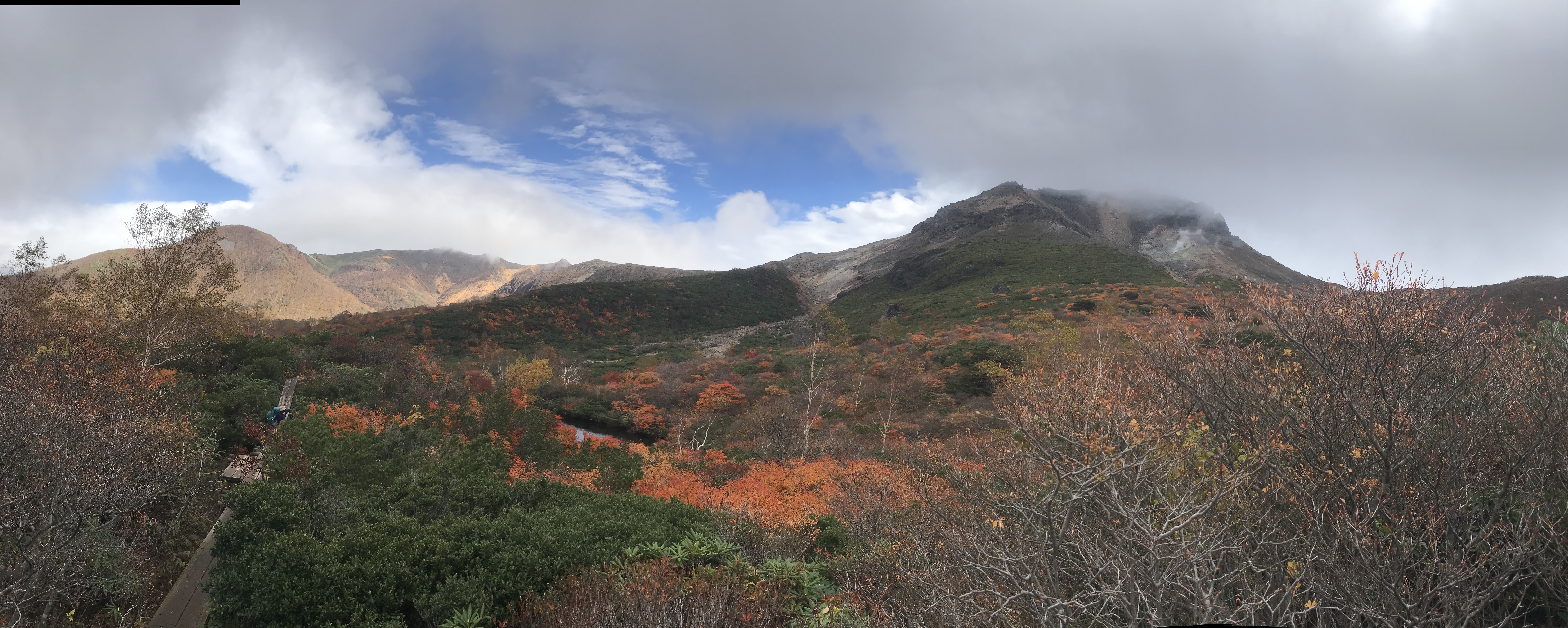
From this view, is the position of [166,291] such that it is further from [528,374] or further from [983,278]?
[983,278]

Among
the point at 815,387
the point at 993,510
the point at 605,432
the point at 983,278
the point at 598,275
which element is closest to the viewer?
the point at 993,510

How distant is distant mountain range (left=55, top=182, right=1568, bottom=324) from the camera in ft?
236

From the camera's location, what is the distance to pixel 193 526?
10414mm

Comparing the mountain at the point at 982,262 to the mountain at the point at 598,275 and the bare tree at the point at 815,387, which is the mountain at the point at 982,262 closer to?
the mountain at the point at 598,275

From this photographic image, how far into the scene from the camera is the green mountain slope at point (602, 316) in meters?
57.4

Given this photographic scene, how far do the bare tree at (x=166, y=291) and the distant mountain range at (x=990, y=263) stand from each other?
90.5 inches

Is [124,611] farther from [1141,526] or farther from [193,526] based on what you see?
[1141,526]

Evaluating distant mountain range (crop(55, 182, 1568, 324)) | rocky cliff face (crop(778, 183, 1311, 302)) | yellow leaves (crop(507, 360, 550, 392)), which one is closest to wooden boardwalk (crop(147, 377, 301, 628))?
distant mountain range (crop(55, 182, 1568, 324))

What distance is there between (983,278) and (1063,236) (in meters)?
25.8

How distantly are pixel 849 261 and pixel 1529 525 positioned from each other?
12842 centimetres

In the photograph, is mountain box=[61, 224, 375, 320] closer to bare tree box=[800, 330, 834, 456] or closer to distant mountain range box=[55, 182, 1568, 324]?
distant mountain range box=[55, 182, 1568, 324]

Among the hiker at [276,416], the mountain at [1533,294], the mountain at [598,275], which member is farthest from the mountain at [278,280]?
the mountain at [1533,294]

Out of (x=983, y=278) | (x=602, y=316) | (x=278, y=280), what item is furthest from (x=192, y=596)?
(x=278, y=280)

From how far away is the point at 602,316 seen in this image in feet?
249
